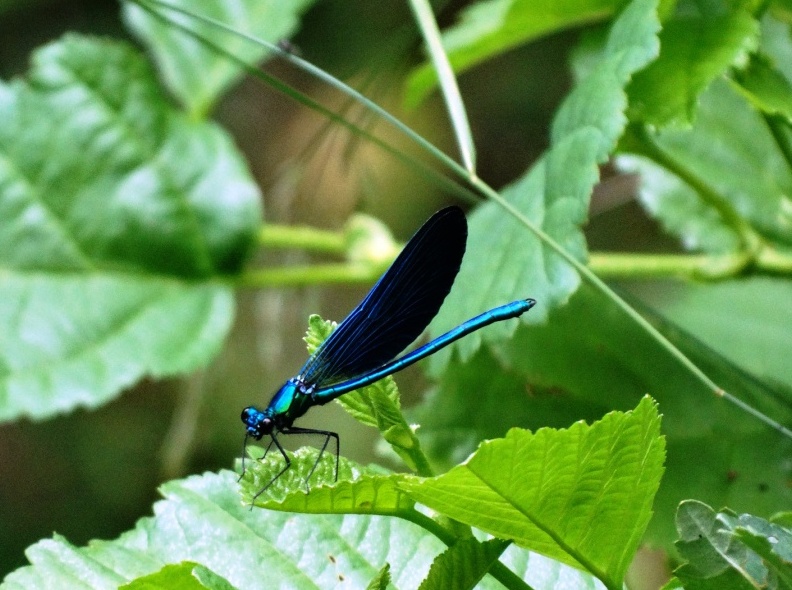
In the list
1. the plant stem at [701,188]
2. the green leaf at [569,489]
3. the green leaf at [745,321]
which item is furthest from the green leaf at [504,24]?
the green leaf at [569,489]

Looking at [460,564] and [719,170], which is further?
[719,170]

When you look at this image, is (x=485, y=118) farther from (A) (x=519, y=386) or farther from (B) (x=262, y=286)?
(A) (x=519, y=386)

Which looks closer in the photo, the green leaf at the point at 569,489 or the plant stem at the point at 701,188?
the green leaf at the point at 569,489

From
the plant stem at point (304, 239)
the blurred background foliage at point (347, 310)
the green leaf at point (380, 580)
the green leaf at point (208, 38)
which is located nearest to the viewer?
the green leaf at point (380, 580)

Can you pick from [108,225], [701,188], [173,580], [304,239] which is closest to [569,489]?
[173,580]

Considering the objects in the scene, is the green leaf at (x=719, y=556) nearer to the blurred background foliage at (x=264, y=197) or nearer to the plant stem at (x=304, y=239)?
the plant stem at (x=304, y=239)

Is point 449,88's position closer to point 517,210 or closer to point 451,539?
point 517,210

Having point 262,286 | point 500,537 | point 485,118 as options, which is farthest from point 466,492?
point 485,118

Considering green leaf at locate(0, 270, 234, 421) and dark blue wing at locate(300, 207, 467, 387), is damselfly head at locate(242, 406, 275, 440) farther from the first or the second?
green leaf at locate(0, 270, 234, 421)
